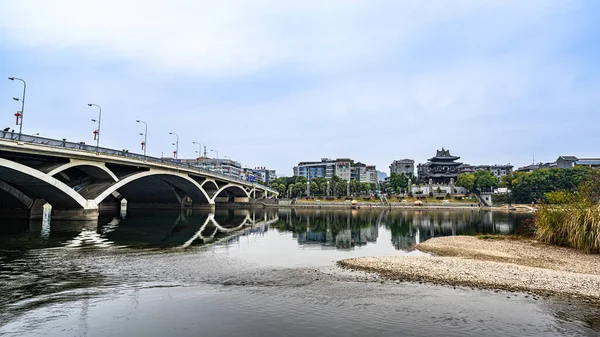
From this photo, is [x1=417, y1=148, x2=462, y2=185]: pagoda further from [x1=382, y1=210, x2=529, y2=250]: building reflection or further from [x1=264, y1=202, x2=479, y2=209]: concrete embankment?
[x1=382, y1=210, x2=529, y2=250]: building reflection

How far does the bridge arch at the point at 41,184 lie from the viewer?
3681 centimetres

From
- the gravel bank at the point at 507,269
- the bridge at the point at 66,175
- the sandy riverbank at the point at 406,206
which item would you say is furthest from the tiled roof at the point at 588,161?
the gravel bank at the point at 507,269

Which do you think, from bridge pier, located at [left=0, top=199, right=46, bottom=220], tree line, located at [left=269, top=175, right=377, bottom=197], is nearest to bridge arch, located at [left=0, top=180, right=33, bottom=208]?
bridge pier, located at [left=0, top=199, right=46, bottom=220]

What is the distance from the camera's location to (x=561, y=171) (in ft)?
389

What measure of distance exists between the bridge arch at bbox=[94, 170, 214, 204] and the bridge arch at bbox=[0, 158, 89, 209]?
3.07 metres

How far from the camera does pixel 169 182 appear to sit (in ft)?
256

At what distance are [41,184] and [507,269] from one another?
47.4 m

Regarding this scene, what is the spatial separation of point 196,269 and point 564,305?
1703 cm

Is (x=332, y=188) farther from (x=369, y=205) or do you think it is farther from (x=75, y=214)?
(x=75, y=214)

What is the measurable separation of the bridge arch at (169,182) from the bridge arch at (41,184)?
3070 mm

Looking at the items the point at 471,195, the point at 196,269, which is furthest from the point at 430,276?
the point at 471,195

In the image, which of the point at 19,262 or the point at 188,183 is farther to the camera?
the point at 188,183

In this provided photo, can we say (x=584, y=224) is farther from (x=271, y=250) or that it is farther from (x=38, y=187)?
(x=38, y=187)

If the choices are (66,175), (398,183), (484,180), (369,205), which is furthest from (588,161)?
(66,175)
